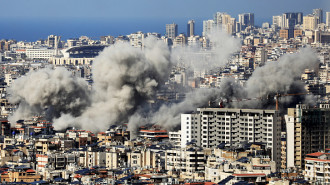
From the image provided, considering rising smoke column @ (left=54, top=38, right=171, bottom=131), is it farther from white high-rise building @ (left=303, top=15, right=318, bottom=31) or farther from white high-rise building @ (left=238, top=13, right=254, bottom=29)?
white high-rise building @ (left=238, top=13, right=254, bottom=29)

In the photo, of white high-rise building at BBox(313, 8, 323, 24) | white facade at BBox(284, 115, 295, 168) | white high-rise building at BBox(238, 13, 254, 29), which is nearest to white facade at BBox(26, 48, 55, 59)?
white high-rise building at BBox(238, 13, 254, 29)

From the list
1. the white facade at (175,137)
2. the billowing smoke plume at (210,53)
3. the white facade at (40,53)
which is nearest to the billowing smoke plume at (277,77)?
the white facade at (175,137)

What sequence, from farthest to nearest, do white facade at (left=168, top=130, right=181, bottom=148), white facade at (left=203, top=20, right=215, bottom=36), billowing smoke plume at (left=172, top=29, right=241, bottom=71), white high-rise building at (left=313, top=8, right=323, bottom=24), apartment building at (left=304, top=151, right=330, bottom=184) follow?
white facade at (left=203, top=20, right=215, bottom=36), billowing smoke plume at (left=172, top=29, right=241, bottom=71), white high-rise building at (left=313, top=8, right=323, bottom=24), white facade at (left=168, top=130, right=181, bottom=148), apartment building at (left=304, top=151, right=330, bottom=184)

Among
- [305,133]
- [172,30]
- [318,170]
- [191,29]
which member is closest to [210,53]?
[172,30]

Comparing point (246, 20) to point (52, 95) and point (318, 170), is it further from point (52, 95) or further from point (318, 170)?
point (318, 170)

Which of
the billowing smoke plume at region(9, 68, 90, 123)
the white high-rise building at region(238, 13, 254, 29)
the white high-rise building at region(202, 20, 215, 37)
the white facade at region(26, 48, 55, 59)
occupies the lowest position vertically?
the billowing smoke plume at region(9, 68, 90, 123)

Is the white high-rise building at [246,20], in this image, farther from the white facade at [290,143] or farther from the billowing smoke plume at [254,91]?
the white facade at [290,143]

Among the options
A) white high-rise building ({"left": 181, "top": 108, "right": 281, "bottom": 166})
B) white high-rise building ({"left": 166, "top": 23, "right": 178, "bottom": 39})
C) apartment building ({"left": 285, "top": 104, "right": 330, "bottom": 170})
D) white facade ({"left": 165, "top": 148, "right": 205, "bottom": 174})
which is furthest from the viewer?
white high-rise building ({"left": 166, "top": 23, "right": 178, "bottom": 39})
